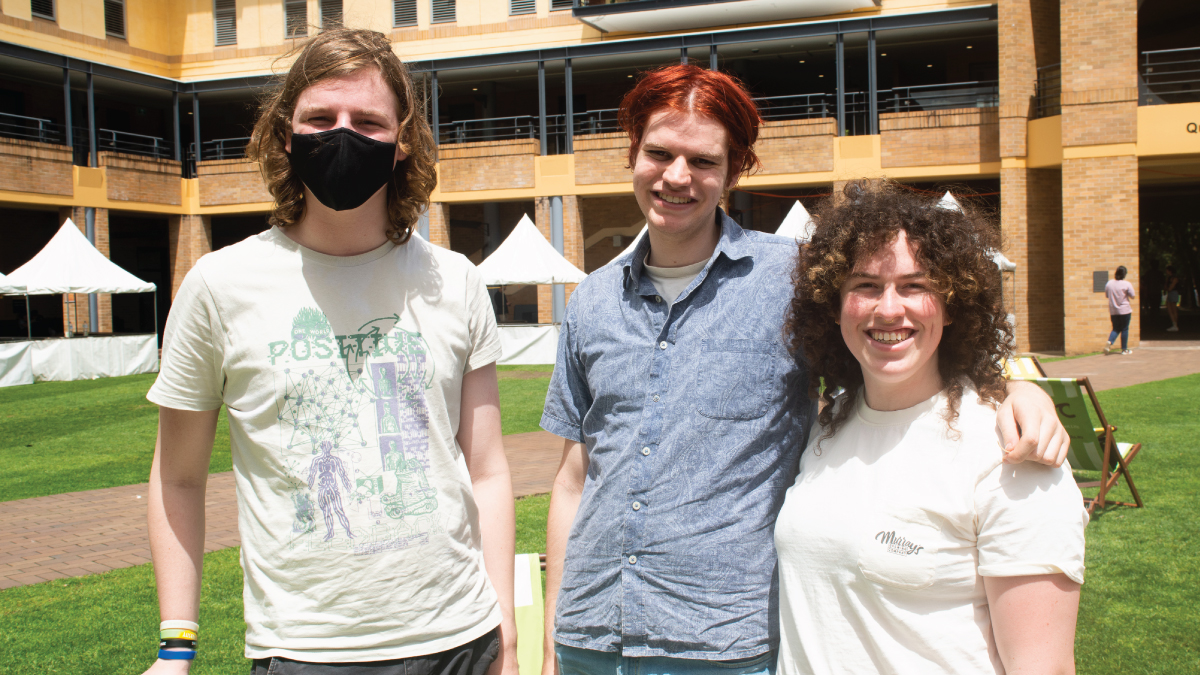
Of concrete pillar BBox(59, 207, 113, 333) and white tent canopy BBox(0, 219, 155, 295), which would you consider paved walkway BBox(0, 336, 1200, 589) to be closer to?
white tent canopy BBox(0, 219, 155, 295)

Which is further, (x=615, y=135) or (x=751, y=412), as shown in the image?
(x=615, y=135)

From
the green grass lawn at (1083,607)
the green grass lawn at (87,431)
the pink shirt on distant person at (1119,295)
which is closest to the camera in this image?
the green grass lawn at (1083,607)

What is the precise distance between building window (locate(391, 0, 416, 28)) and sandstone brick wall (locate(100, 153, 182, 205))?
8409 mm

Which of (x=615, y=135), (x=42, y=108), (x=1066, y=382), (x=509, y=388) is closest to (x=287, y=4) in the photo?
(x=42, y=108)

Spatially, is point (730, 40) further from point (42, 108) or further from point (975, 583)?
point (975, 583)

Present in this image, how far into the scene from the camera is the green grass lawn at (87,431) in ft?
27.8

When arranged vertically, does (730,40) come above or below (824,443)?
above

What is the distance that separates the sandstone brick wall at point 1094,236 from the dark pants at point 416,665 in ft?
64.9

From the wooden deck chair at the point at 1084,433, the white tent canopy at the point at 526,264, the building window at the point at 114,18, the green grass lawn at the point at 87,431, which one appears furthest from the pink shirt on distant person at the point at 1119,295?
the building window at the point at 114,18

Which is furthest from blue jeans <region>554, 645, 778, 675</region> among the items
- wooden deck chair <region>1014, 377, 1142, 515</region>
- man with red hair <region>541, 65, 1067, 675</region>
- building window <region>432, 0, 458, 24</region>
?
building window <region>432, 0, 458, 24</region>

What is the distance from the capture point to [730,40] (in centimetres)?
2406

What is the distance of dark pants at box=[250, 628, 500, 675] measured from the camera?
174 cm

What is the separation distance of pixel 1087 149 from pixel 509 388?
44.0 ft

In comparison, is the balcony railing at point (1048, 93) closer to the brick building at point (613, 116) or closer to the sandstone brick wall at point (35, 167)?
the brick building at point (613, 116)
